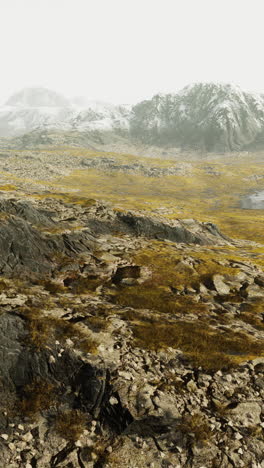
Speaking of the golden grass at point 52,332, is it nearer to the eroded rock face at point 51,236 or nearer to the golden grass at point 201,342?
the golden grass at point 201,342

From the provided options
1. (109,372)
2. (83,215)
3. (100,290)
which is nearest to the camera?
(109,372)

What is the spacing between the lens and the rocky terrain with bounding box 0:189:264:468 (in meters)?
11.7

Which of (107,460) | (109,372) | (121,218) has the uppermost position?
(121,218)

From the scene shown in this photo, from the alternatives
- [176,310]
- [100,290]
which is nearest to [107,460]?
[176,310]

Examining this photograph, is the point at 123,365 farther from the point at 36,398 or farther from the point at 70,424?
the point at 36,398

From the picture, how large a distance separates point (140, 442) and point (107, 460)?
1503 mm

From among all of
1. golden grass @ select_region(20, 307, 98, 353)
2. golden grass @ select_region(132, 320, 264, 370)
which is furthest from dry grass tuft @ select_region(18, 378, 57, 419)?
golden grass @ select_region(132, 320, 264, 370)

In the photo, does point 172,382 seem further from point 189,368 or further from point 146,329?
point 146,329

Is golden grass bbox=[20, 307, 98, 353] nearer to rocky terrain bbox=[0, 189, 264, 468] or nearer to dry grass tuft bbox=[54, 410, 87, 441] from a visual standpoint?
rocky terrain bbox=[0, 189, 264, 468]

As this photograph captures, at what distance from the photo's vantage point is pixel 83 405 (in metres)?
13.2

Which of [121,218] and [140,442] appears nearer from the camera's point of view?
[140,442]

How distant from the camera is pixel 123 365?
48.5 ft

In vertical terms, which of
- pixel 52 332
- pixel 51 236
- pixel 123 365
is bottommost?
pixel 123 365

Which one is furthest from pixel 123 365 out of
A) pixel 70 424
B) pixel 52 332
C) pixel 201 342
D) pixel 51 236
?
pixel 51 236
